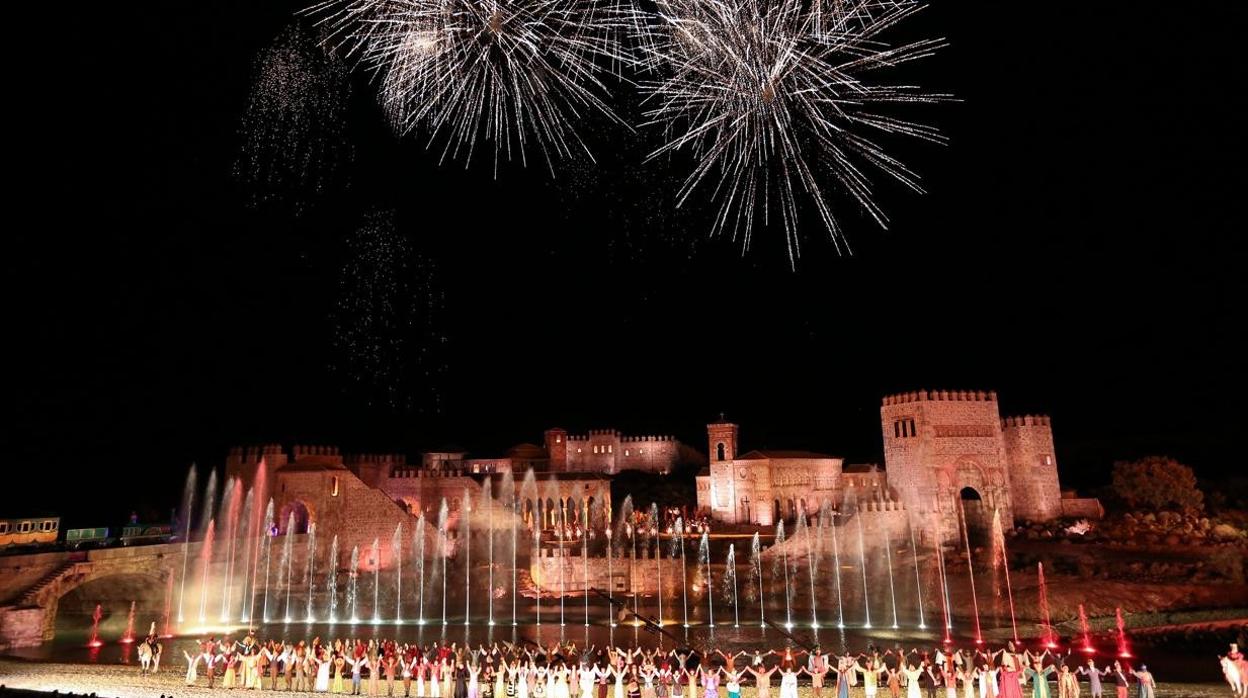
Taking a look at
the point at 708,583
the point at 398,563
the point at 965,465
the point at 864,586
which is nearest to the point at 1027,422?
the point at 965,465

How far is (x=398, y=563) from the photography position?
36.2m

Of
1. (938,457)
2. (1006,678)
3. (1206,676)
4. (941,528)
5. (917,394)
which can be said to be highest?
(917,394)

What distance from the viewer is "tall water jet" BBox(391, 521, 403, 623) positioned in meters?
32.6

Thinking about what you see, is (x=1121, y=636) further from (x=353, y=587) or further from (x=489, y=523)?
(x=353, y=587)

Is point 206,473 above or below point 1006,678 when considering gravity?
above

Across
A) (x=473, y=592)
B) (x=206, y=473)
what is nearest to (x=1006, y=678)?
(x=473, y=592)

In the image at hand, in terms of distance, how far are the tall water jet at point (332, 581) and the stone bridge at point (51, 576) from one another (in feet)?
21.8

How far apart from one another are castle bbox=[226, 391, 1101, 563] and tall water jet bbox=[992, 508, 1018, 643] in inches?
34.1

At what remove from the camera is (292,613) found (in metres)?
31.5

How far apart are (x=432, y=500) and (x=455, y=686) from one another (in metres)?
32.6

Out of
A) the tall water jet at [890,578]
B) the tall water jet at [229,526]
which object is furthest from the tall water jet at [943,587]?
the tall water jet at [229,526]

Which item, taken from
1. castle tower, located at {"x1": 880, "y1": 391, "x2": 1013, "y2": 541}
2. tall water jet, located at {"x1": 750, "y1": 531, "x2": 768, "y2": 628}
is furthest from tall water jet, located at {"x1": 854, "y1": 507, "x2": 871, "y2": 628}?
Result: tall water jet, located at {"x1": 750, "y1": 531, "x2": 768, "y2": 628}

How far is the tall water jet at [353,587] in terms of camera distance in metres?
31.7

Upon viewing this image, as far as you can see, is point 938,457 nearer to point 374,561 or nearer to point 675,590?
point 675,590
